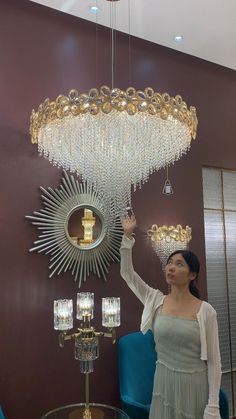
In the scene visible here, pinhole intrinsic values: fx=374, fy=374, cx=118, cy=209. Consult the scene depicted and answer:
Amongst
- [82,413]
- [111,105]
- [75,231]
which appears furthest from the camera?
[75,231]

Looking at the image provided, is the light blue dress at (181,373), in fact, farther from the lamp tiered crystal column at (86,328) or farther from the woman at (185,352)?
the lamp tiered crystal column at (86,328)

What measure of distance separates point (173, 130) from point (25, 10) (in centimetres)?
164

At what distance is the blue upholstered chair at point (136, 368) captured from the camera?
2.58 meters

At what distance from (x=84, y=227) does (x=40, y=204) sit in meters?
0.39

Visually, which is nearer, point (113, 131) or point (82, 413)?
point (113, 131)

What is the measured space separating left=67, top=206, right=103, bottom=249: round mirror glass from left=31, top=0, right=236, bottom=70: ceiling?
1.54 metres

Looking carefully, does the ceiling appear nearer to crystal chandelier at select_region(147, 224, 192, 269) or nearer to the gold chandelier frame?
the gold chandelier frame

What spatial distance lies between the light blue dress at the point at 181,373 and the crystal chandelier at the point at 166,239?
1.09 metres

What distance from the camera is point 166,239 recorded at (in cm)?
307

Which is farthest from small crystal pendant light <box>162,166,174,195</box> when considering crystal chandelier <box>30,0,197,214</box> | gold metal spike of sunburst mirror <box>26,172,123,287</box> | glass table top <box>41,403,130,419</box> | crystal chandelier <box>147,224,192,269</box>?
glass table top <box>41,403,130,419</box>

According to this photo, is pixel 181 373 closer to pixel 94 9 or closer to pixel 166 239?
pixel 166 239

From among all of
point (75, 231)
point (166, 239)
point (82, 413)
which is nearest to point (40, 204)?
point (75, 231)

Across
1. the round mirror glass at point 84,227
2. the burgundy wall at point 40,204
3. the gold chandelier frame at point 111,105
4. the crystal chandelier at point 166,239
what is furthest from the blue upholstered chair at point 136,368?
the gold chandelier frame at point 111,105

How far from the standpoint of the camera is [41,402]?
2.53 m
